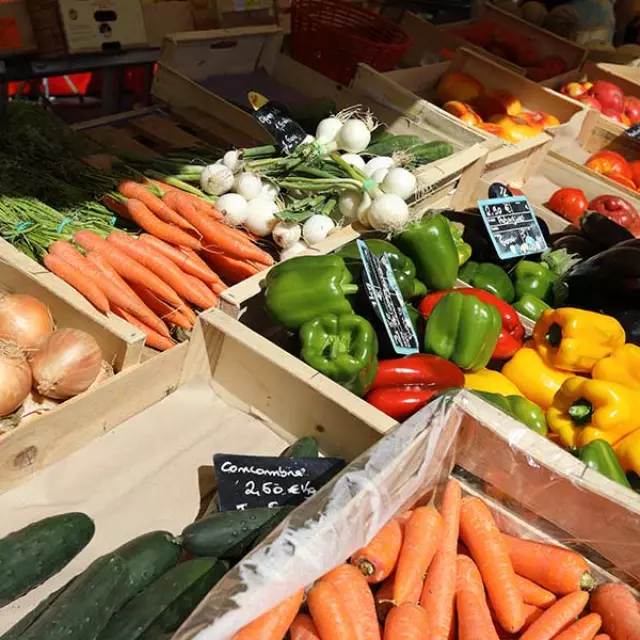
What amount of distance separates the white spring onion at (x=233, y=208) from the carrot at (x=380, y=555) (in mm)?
1289

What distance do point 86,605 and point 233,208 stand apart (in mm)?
1514

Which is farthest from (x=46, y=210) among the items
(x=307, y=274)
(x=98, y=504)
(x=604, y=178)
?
(x=604, y=178)

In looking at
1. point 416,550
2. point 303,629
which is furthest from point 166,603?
point 416,550

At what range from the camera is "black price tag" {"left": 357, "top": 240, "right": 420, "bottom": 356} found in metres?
2.11

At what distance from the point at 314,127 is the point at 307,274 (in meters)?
1.23

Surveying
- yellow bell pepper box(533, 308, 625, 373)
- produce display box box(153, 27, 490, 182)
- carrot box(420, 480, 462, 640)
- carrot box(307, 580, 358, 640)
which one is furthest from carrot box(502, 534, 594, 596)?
produce display box box(153, 27, 490, 182)

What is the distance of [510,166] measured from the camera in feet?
11.5

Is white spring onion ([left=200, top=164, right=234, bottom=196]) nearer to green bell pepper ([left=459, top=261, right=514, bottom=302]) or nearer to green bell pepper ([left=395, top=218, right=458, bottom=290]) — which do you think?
green bell pepper ([left=395, top=218, right=458, bottom=290])

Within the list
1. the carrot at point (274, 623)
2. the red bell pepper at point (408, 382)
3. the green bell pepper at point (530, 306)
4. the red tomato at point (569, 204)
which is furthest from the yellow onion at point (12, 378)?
the red tomato at point (569, 204)

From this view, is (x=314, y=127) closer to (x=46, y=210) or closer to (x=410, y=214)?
(x=410, y=214)

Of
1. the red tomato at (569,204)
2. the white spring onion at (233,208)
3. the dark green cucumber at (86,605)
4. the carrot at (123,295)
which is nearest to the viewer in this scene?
the dark green cucumber at (86,605)

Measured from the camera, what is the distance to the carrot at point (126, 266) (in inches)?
90.0

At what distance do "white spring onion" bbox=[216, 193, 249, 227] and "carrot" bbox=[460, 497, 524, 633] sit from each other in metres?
1.28

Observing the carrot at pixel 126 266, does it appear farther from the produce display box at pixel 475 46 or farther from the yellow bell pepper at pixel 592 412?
the produce display box at pixel 475 46
